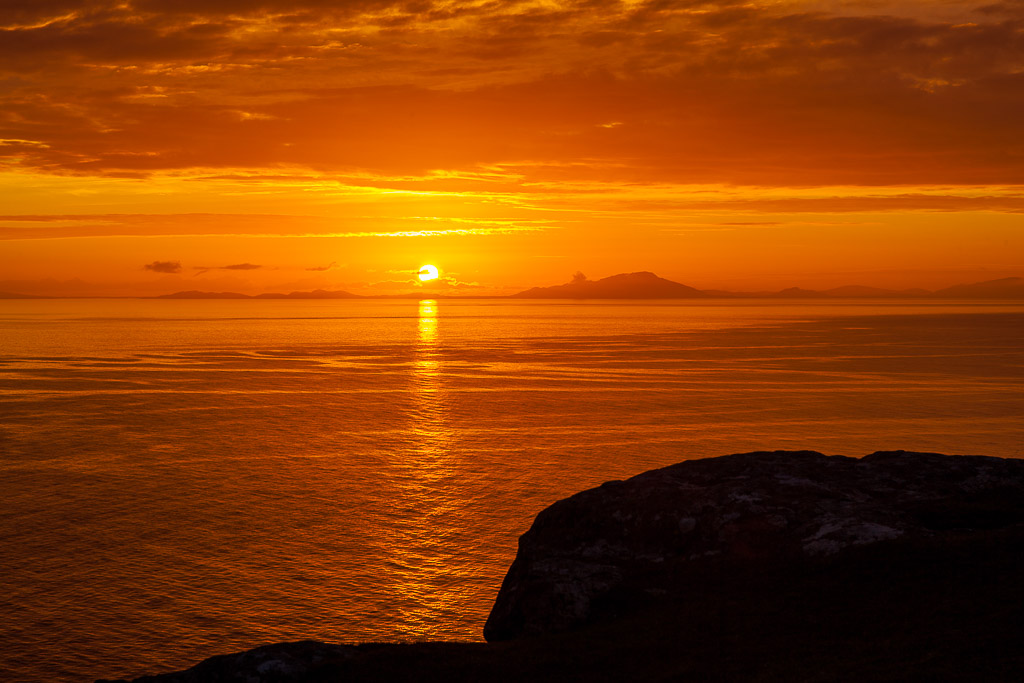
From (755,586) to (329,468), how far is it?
5446cm

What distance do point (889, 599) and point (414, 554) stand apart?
113ft

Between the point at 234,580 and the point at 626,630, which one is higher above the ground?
the point at 626,630

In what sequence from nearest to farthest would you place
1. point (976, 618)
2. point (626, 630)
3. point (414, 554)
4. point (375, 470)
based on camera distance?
point (976, 618), point (626, 630), point (414, 554), point (375, 470)

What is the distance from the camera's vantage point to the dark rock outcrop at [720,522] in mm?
26359

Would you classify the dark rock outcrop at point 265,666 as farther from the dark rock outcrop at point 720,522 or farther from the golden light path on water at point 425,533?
the golden light path on water at point 425,533

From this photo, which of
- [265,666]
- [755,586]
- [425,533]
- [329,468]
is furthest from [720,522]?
[329,468]

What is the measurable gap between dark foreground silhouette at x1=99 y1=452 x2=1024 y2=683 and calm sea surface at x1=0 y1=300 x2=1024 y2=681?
1519 centimetres

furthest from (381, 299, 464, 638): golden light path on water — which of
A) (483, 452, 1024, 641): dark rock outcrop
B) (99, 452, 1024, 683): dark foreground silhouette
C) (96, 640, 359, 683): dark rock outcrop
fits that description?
(96, 640, 359, 683): dark rock outcrop

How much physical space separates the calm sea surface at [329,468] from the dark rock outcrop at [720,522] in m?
14.0

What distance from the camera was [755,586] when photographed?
2481 centimetres

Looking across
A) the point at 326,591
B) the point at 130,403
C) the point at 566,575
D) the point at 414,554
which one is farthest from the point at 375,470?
the point at 130,403

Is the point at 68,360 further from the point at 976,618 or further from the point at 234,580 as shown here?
the point at 976,618

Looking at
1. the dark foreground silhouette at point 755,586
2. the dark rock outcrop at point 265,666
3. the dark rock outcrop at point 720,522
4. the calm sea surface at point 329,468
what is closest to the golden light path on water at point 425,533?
the calm sea surface at point 329,468

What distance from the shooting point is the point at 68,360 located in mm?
174125
